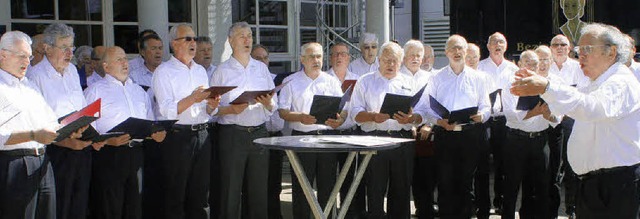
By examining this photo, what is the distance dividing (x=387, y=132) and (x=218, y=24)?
14.9ft

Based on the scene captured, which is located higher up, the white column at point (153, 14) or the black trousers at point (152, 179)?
the white column at point (153, 14)

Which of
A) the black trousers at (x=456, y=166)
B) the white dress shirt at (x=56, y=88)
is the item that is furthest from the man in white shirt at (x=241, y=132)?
the black trousers at (x=456, y=166)

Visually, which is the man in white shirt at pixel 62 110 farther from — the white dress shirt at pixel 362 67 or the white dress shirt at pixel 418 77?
the white dress shirt at pixel 362 67

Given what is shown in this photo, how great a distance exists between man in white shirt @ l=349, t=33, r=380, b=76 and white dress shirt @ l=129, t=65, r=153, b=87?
2114mm

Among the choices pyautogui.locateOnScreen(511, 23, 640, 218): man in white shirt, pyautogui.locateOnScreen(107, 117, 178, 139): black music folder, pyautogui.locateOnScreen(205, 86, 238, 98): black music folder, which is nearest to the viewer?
pyautogui.locateOnScreen(511, 23, 640, 218): man in white shirt

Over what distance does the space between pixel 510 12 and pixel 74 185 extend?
588cm

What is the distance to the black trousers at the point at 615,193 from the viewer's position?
15.5 feet

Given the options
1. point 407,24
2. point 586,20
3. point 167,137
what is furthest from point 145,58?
point 407,24

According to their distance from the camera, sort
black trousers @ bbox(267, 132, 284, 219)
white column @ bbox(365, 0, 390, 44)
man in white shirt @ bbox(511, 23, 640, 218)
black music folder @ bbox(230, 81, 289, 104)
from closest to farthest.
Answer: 1. man in white shirt @ bbox(511, 23, 640, 218)
2. black music folder @ bbox(230, 81, 289, 104)
3. black trousers @ bbox(267, 132, 284, 219)
4. white column @ bbox(365, 0, 390, 44)

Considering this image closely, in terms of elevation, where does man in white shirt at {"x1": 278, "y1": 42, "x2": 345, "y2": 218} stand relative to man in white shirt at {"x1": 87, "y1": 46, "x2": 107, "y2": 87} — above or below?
below

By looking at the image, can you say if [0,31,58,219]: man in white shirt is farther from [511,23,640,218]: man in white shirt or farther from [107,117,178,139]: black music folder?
[511,23,640,218]: man in white shirt

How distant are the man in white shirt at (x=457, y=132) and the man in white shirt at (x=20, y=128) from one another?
10.3ft

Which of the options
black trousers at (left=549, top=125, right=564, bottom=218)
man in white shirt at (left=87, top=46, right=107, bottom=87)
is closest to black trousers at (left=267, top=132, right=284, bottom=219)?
man in white shirt at (left=87, top=46, right=107, bottom=87)

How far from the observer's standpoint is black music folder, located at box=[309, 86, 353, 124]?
6.23 meters
